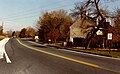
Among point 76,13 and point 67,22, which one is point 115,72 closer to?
point 76,13

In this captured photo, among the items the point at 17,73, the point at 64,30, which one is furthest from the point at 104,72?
the point at 64,30

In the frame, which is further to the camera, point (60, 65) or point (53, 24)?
point (53, 24)

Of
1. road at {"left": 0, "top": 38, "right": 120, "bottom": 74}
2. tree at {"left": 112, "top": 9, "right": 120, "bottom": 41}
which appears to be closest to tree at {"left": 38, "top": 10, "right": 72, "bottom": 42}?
tree at {"left": 112, "top": 9, "right": 120, "bottom": 41}

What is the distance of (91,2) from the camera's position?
4550 centimetres

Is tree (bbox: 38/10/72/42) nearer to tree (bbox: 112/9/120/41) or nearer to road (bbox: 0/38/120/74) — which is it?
tree (bbox: 112/9/120/41)

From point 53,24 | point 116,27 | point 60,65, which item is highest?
point 53,24

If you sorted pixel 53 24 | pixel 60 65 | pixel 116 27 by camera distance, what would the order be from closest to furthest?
pixel 60 65 < pixel 116 27 < pixel 53 24

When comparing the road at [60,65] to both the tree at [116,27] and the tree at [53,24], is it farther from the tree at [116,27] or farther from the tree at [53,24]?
the tree at [53,24]

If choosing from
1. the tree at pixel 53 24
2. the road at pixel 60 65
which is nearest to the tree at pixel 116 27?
the road at pixel 60 65

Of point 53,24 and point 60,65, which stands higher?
point 53,24

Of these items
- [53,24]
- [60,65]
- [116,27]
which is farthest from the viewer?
[53,24]

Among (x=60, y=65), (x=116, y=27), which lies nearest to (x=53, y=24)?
(x=116, y=27)

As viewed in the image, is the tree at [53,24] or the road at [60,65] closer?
the road at [60,65]

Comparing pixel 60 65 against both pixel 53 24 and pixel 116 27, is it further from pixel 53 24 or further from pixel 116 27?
pixel 53 24
